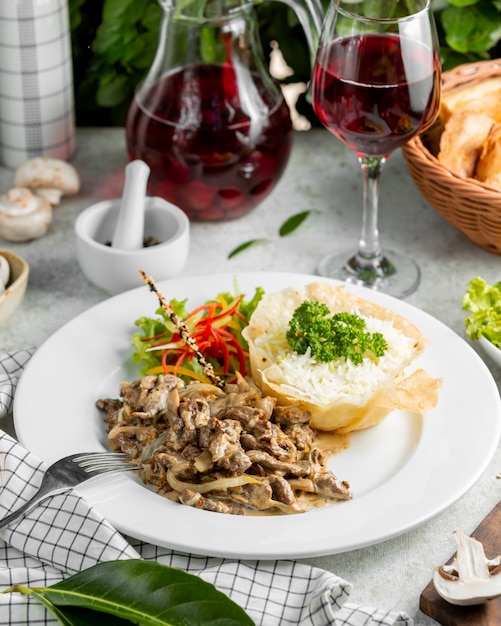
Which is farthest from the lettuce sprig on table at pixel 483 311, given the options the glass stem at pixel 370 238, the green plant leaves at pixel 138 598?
the green plant leaves at pixel 138 598

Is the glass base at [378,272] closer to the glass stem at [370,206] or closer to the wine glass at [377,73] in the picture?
the glass stem at [370,206]

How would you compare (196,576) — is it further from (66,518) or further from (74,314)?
(74,314)

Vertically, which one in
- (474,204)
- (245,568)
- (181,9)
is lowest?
(245,568)

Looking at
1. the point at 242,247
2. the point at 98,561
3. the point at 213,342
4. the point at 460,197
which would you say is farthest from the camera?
the point at 242,247

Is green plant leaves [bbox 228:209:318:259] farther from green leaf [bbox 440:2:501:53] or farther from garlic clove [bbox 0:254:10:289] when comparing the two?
green leaf [bbox 440:2:501:53]

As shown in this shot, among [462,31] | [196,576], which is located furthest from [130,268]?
[462,31]

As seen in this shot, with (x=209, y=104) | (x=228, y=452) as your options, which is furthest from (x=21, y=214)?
(x=228, y=452)

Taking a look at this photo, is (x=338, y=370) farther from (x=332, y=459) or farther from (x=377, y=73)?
(x=377, y=73)
